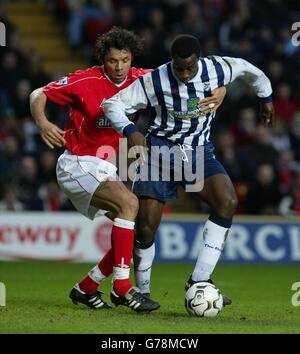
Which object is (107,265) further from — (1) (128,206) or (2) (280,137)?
(2) (280,137)

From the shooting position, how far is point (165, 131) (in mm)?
8273

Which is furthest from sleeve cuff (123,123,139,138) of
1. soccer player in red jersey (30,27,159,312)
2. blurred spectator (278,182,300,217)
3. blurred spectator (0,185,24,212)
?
blurred spectator (278,182,300,217)

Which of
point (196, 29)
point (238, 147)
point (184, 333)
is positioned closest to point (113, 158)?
point (184, 333)

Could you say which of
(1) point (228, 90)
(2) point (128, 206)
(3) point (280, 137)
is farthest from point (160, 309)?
(1) point (228, 90)

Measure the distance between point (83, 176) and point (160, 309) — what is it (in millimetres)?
1226

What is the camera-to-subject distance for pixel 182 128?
821 cm

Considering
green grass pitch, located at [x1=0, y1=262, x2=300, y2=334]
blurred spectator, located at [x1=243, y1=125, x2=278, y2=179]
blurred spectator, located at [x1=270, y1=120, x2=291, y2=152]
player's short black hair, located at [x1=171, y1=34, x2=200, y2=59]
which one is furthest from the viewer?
blurred spectator, located at [x1=270, y1=120, x2=291, y2=152]

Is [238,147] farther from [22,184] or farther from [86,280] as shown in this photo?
[86,280]

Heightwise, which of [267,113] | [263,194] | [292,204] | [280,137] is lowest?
[292,204]

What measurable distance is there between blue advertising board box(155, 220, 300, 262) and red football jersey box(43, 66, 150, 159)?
6.14 metres

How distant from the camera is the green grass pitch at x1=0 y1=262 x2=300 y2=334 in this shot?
7.12 meters

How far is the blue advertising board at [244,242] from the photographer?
47.5 feet

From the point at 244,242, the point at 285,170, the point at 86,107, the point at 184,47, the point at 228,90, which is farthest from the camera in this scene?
the point at 228,90

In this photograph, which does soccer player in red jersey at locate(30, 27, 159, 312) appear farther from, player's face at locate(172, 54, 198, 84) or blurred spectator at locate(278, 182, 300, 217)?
blurred spectator at locate(278, 182, 300, 217)
